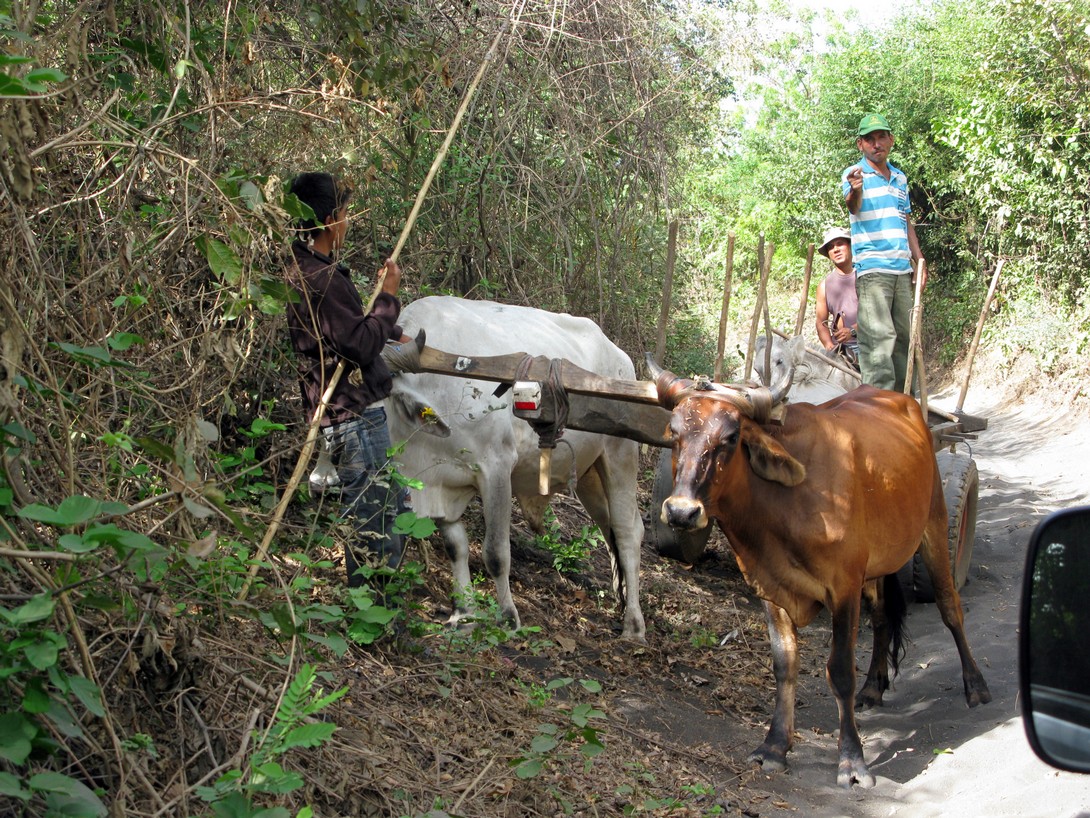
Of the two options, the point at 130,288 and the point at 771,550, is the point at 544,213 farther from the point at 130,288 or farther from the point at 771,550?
the point at 130,288

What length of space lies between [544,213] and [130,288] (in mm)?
5017

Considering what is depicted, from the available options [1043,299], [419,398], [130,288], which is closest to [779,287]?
[1043,299]

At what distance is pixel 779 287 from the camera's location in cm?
2648

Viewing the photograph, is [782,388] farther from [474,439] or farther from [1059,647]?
[1059,647]

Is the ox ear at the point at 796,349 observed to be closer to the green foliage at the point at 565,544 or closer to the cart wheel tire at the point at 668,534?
the cart wheel tire at the point at 668,534

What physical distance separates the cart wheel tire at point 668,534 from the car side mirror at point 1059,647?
5147mm

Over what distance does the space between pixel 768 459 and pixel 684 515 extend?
0.66m

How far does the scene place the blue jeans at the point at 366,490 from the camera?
4.93 meters

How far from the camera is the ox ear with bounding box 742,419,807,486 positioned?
5.20 m

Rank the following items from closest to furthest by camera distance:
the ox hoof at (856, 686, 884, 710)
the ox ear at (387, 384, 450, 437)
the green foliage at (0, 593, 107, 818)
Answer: the green foliage at (0, 593, 107, 818)
the ox ear at (387, 384, 450, 437)
the ox hoof at (856, 686, 884, 710)

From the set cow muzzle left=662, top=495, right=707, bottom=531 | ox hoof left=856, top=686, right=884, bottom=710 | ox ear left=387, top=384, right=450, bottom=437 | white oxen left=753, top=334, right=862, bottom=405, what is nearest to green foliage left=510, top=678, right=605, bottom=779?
cow muzzle left=662, top=495, right=707, bottom=531

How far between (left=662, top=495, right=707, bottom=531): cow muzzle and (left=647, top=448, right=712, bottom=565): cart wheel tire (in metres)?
2.34

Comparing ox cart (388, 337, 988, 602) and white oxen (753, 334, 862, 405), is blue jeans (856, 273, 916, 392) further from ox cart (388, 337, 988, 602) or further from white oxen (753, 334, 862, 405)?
ox cart (388, 337, 988, 602)

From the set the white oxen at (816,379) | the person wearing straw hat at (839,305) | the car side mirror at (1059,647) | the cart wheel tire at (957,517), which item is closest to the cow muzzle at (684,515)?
the cart wheel tire at (957,517)
